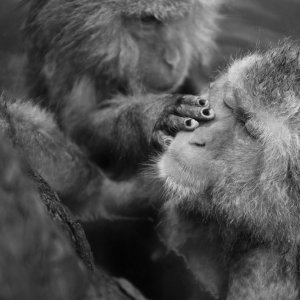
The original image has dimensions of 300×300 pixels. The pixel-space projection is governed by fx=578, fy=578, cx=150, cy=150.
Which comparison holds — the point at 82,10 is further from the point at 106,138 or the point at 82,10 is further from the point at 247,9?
the point at 247,9

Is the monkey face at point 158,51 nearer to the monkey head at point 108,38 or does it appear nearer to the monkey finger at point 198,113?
the monkey head at point 108,38

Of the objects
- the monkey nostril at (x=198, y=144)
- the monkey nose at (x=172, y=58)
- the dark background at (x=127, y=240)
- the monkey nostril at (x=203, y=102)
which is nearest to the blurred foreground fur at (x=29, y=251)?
the monkey nostril at (x=198, y=144)

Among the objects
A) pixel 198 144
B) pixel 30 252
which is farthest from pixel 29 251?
pixel 198 144

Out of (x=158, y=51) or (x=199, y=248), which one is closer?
(x=199, y=248)

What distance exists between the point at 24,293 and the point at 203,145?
1011 millimetres

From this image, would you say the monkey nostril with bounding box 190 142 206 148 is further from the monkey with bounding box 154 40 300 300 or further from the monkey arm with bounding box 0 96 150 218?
the monkey arm with bounding box 0 96 150 218

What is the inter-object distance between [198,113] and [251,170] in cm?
26

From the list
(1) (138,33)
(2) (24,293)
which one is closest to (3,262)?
(2) (24,293)

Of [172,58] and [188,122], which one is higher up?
[188,122]

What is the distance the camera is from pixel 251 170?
183 cm

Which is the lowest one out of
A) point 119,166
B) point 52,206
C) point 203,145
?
point 119,166

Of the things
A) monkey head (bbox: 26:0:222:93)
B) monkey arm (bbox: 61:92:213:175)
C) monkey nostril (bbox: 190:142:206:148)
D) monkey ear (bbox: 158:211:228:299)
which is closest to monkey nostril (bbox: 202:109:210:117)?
monkey nostril (bbox: 190:142:206:148)

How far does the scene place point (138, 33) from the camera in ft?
8.02

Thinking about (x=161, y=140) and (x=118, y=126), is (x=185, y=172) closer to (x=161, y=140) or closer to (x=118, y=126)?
(x=161, y=140)
